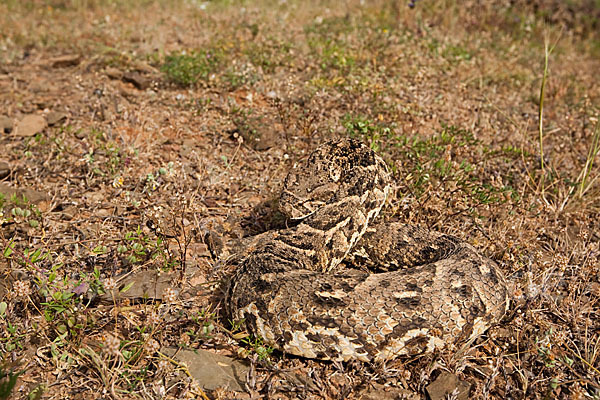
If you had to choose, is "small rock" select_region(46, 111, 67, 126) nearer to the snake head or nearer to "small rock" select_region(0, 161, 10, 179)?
"small rock" select_region(0, 161, 10, 179)

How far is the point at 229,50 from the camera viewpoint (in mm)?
8703

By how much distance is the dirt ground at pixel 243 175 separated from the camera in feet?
12.6

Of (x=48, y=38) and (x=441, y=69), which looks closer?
(x=441, y=69)

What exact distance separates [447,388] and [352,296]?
942mm

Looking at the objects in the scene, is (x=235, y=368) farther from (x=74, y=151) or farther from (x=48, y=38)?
(x=48, y=38)

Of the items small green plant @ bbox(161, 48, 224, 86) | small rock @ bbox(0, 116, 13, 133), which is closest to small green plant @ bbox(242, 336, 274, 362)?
small green plant @ bbox(161, 48, 224, 86)

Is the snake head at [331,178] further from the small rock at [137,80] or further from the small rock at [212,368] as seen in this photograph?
the small rock at [137,80]

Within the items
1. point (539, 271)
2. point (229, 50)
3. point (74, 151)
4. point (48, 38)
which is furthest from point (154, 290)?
point (48, 38)

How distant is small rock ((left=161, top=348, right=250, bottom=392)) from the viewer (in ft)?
12.1

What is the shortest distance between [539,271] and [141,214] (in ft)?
13.0

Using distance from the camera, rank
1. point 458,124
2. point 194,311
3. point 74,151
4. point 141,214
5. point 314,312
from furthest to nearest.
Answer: point 458,124, point 74,151, point 141,214, point 194,311, point 314,312

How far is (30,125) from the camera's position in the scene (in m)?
6.89

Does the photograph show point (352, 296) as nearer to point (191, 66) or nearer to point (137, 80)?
point (191, 66)

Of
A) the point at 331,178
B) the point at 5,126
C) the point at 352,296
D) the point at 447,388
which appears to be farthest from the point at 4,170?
the point at 447,388
